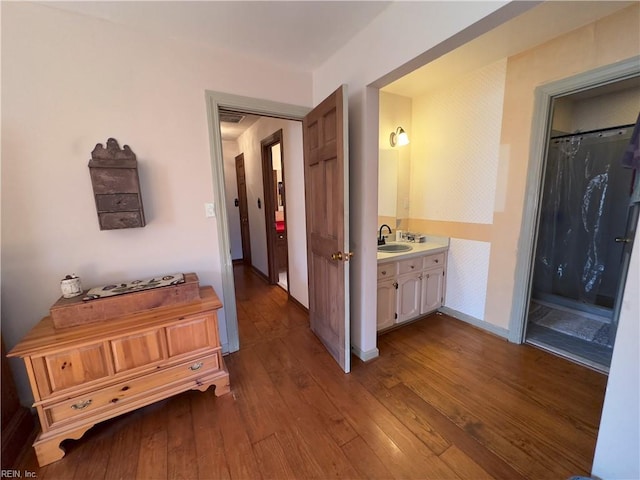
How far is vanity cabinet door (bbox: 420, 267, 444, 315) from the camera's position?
8.83 ft

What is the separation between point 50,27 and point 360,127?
192 cm

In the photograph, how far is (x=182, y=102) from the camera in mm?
1855

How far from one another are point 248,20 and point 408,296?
100 inches

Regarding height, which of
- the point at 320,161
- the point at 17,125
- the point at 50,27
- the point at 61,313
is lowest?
the point at 61,313

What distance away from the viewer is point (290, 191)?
310 centimetres

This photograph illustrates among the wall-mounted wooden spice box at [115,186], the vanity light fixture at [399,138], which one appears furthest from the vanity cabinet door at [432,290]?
the wall-mounted wooden spice box at [115,186]

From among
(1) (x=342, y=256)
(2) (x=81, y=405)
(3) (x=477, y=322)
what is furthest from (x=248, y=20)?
(3) (x=477, y=322)

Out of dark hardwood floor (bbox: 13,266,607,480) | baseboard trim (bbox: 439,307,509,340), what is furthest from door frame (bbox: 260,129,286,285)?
baseboard trim (bbox: 439,307,509,340)

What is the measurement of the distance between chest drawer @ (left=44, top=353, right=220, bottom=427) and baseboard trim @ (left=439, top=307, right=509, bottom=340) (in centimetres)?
241

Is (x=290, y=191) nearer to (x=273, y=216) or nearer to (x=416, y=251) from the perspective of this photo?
(x=273, y=216)

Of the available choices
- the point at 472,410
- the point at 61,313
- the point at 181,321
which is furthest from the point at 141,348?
the point at 472,410

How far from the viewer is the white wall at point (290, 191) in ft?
9.43

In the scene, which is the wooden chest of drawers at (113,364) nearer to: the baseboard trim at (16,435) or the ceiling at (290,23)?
the baseboard trim at (16,435)

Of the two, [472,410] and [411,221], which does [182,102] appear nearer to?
[411,221]
